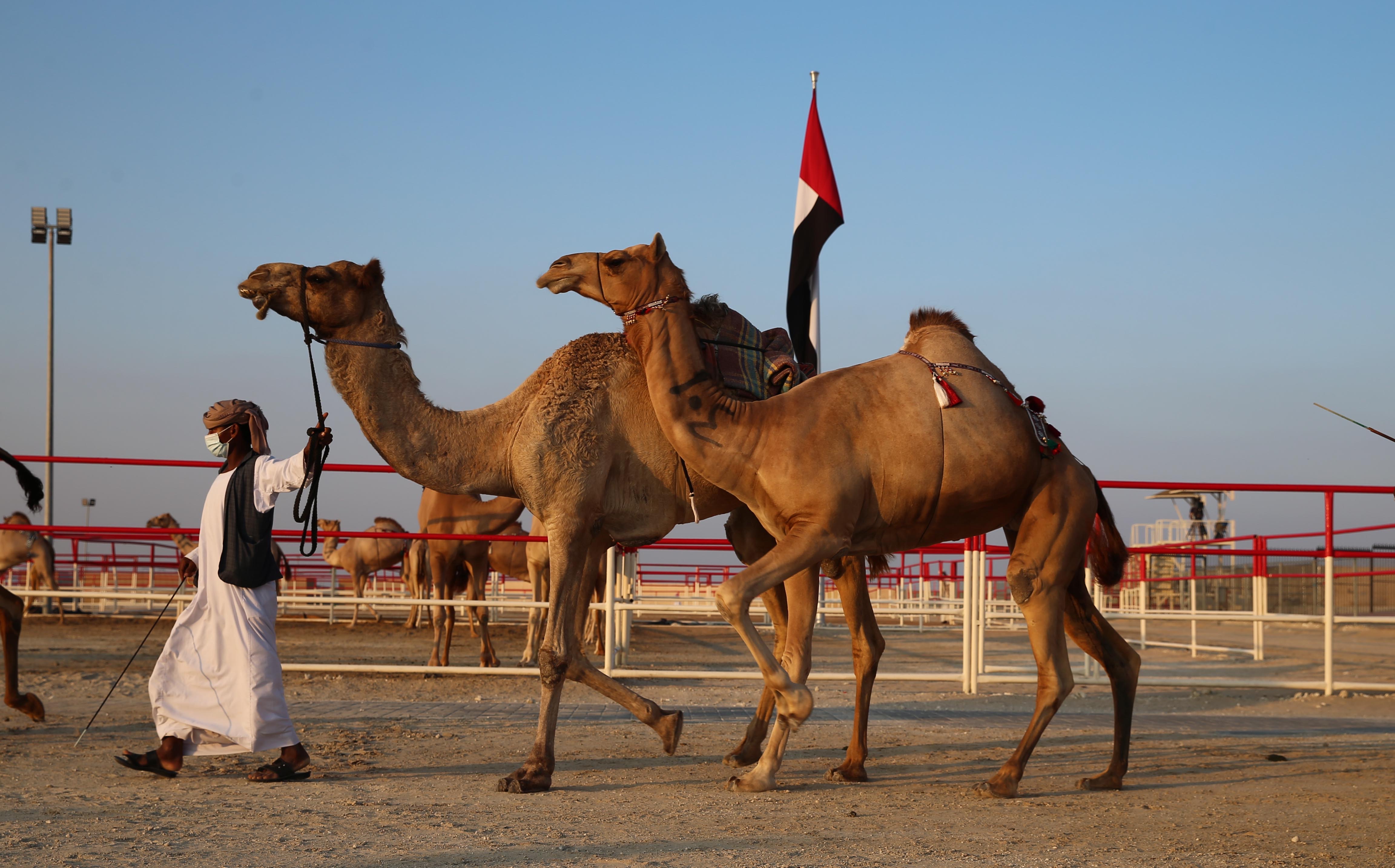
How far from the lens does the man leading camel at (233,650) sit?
17.9 feet

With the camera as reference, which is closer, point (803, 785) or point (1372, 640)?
point (803, 785)

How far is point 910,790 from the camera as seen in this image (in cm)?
541

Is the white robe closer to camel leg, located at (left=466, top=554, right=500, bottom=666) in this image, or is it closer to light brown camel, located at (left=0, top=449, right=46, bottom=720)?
light brown camel, located at (left=0, top=449, right=46, bottom=720)

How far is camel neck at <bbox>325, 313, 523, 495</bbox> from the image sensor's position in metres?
5.72

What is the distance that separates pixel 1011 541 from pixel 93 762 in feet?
16.0

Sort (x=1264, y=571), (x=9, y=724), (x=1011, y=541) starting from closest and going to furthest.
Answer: (x=1011, y=541) < (x=9, y=724) < (x=1264, y=571)

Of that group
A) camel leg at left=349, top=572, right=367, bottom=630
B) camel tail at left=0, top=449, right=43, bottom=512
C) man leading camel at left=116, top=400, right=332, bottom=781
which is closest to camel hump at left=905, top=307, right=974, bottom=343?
man leading camel at left=116, top=400, right=332, bottom=781

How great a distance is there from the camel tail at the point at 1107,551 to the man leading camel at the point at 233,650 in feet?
13.0

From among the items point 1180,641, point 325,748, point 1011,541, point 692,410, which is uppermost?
point 692,410

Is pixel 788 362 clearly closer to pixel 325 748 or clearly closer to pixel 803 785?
pixel 803 785

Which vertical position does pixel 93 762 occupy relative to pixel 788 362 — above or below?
below

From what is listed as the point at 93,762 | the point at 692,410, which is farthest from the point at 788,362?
the point at 93,762

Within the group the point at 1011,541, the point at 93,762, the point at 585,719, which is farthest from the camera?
the point at 585,719

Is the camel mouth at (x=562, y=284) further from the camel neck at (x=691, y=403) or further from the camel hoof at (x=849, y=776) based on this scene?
the camel hoof at (x=849, y=776)
